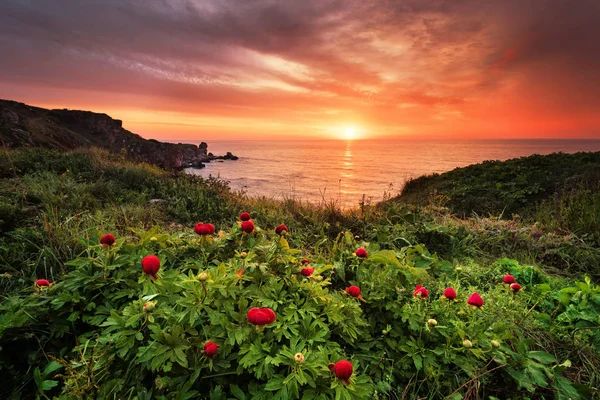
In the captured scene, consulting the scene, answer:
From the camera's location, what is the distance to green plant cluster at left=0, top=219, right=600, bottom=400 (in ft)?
4.55

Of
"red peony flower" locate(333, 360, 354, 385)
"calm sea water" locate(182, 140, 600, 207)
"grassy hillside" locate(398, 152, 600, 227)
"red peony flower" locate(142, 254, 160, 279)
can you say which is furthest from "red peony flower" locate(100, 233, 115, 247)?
"grassy hillside" locate(398, 152, 600, 227)

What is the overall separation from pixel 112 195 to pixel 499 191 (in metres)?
12.6

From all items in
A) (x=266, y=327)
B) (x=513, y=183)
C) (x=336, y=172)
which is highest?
(x=266, y=327)

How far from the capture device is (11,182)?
5.48 m

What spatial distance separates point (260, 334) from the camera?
57.9 inches

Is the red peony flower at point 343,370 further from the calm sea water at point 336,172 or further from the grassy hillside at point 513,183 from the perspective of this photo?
the grassy hillside at point 513,183

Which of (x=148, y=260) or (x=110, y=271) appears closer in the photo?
(x=148, y=260)

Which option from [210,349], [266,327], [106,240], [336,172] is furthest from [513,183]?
[336,172]

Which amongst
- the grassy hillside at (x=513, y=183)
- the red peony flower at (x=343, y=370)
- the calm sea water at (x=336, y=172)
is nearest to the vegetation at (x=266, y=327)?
the red peony flower at (x=343, y=370)

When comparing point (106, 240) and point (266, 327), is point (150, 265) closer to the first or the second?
point (106, 240)

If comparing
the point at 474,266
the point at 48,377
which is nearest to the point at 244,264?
the point at 48,377

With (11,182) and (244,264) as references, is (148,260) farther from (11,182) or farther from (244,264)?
(11,182)

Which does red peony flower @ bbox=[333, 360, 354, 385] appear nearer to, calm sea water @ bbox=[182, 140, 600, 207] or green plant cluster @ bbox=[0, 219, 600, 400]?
green plant cluster @ bbox=[0, 219, 600, 400]

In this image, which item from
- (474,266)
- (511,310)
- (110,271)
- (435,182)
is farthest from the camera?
(435,182)
